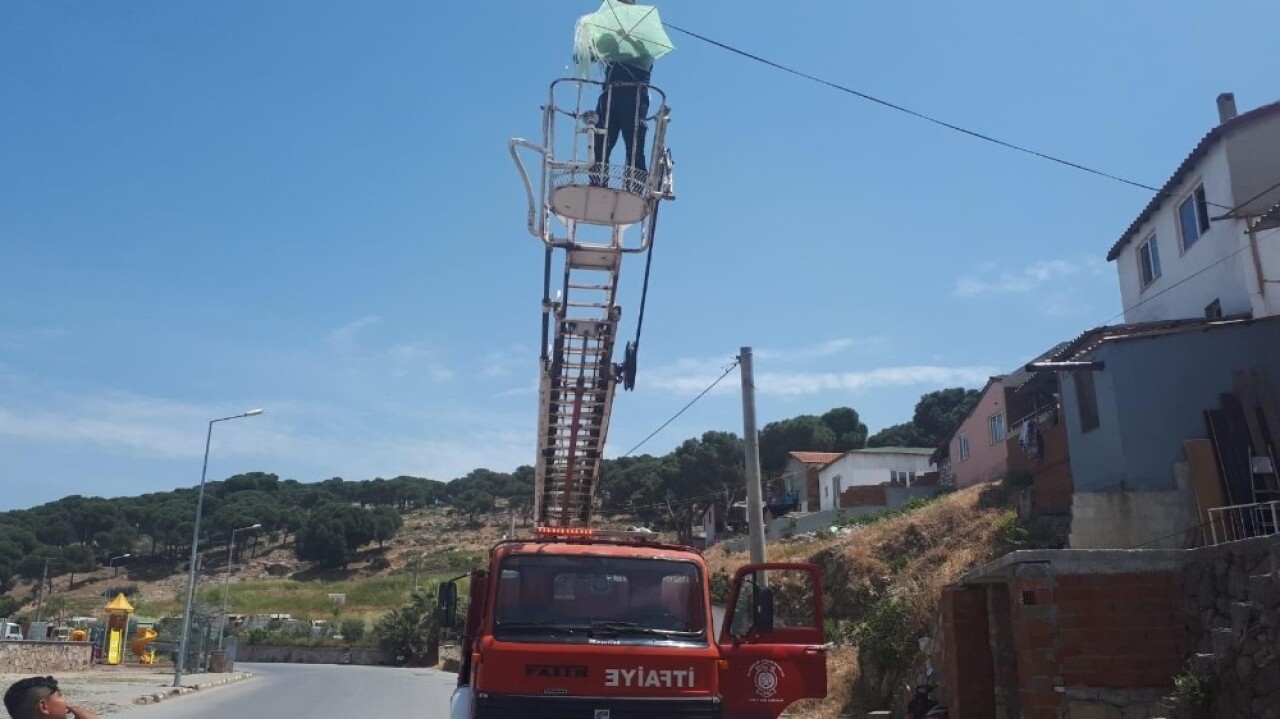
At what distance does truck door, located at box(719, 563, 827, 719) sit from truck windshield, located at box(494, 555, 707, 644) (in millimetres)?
471

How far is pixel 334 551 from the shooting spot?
93500 mm

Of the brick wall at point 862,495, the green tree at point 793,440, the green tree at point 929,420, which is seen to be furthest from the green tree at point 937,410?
the brick wall at point 862,495

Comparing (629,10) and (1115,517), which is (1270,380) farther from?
(629,10)

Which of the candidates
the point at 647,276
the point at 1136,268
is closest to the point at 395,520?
the point at 1136,268

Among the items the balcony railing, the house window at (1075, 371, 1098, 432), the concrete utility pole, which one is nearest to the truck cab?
the concrete utility pole

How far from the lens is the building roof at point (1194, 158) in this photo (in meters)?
19.1

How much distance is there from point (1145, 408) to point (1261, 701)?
1148 centimetres

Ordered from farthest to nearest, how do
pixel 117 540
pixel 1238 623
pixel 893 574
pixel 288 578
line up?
pixel 117 540 → pixel 288 578 → pixel 893 574 → pixel 1238 623

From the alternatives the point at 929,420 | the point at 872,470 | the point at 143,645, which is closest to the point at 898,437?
the point at 929,420

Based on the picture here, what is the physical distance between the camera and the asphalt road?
68.1 ft

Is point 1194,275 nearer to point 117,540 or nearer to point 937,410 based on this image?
point 937,410

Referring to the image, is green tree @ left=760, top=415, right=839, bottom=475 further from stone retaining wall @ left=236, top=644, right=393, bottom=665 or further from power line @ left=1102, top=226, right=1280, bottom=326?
power line @ left=1102, top=226, right=1280, bottom=326

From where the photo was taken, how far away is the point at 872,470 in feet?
150

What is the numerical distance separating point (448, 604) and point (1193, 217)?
19.2 meters
